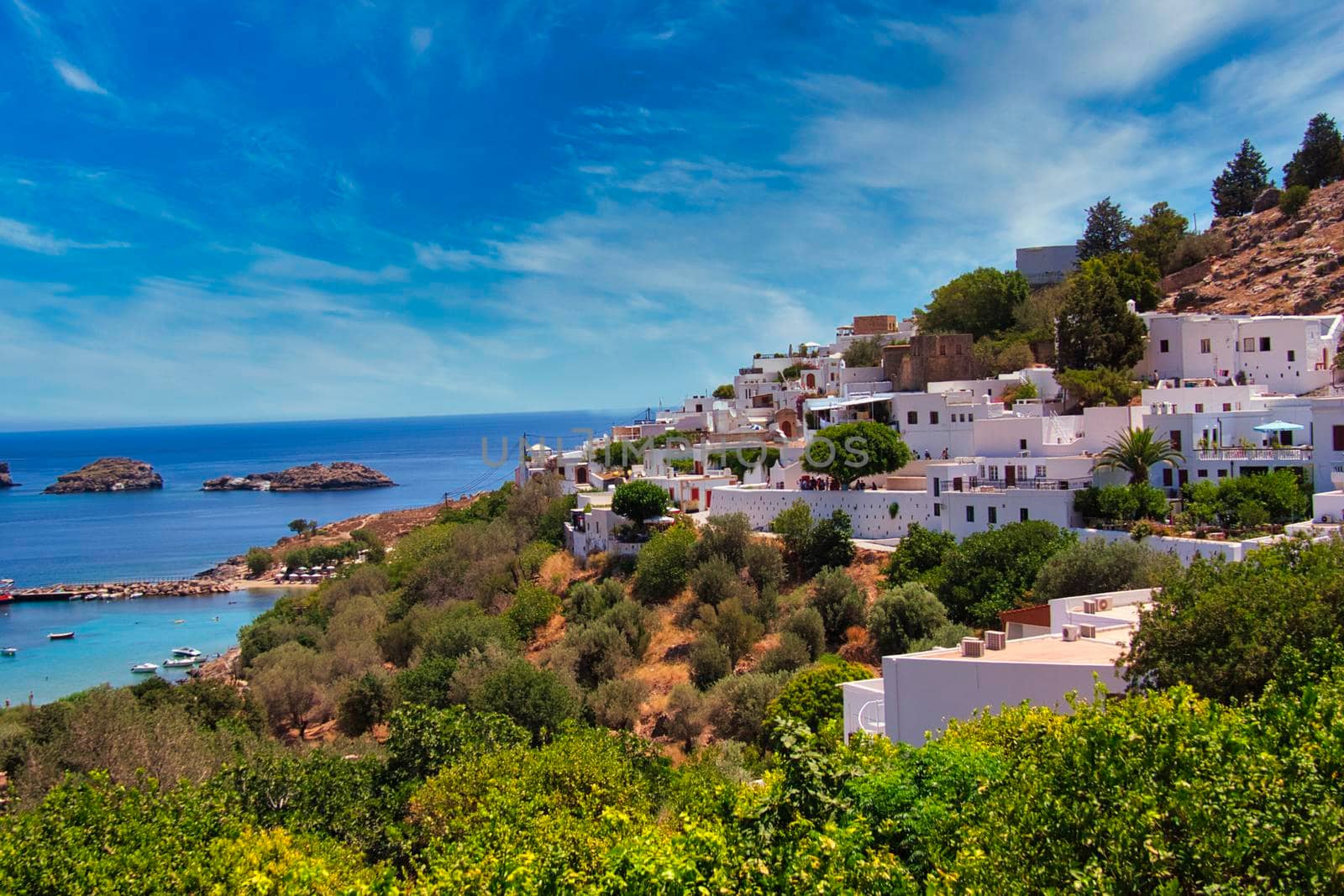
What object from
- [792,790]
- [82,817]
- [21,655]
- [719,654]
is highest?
[792,790]

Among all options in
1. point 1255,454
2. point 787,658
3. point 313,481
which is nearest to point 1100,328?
point 1255,454

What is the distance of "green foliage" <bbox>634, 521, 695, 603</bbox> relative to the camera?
28.4m

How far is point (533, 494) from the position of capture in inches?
1596

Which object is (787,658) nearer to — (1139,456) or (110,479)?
(1139,456)

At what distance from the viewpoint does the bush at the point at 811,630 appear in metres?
23.2

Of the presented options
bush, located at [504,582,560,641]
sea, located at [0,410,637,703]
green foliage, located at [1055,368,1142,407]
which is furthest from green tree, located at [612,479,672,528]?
green foliage, located at [1055,368,1142,407]

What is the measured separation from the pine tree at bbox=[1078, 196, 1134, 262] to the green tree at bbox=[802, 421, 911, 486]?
25047 millimetres

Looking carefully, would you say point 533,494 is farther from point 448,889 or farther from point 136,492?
point 136,492

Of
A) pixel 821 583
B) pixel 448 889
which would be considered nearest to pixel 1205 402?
pixel 821 583

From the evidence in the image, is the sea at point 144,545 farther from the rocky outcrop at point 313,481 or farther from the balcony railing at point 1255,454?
the balcony railing at point 1255,454

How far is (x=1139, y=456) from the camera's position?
23000 millimetres

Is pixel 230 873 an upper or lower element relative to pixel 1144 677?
lower

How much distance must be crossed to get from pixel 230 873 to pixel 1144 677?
989cm

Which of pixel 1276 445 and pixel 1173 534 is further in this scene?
pixel 1276 445
